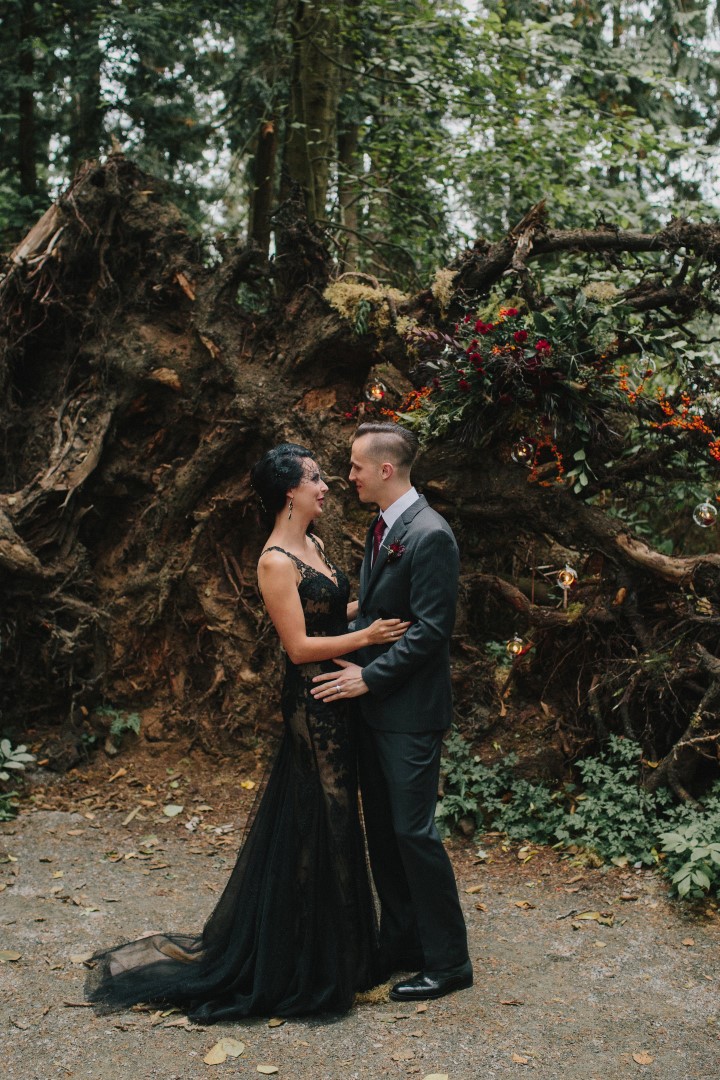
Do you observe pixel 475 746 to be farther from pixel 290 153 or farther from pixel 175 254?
pixel 290 153

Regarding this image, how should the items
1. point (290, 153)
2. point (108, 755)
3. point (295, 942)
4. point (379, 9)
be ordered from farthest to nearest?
point (379, 9), point (290, 153), point (108, 755), point (295, 942)

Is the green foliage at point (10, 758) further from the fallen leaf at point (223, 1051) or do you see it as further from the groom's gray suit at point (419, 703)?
the groom's gray suit at point (419, 703)

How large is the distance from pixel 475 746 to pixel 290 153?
6249mm

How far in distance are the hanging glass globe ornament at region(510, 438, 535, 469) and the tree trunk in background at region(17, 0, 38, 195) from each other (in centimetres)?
737

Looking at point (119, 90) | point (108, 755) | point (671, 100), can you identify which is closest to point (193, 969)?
point (108, 755)

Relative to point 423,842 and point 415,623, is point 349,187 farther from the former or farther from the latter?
point 423,842

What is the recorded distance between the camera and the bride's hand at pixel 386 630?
4.09 metres

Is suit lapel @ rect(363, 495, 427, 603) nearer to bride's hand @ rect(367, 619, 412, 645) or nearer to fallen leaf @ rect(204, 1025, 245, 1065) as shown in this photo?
bride's hand @ rect(367, 619, 412, 645)

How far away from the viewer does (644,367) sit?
6719 millimetres

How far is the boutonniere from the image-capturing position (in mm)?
→ 4160

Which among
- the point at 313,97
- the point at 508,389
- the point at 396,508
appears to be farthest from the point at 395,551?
the point at 313,97

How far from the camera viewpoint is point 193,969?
4.25m

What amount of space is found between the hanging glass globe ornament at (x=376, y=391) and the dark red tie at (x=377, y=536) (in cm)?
254

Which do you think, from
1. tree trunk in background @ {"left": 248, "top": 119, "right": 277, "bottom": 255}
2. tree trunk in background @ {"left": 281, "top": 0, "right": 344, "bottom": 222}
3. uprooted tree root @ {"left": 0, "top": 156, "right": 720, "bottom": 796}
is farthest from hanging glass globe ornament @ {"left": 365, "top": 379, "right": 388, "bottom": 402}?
tree trunk in background @ {"left": 248, "top": 119, "right": 277, "bottom": 255}
